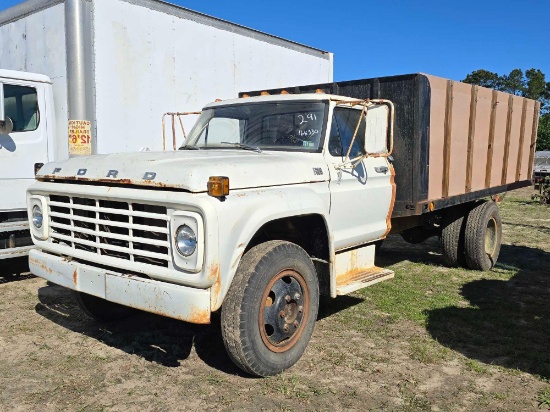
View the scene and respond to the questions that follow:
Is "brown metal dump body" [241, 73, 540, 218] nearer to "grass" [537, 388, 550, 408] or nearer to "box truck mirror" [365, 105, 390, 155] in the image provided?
"box truck mirror" [365, 105, 390, 155]

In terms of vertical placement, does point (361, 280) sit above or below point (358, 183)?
below

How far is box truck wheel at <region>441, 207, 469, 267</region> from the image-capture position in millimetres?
7133

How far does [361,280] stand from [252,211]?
1.58m

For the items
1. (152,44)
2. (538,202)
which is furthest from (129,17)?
(538,202)

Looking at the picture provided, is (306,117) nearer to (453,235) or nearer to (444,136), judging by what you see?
(444,136)

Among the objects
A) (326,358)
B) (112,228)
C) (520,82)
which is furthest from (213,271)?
(520,82)

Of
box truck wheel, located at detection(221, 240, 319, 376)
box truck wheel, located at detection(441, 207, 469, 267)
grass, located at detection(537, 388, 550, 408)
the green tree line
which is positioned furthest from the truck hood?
the green tree line

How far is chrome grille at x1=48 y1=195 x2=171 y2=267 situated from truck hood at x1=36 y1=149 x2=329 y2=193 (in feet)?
0.60

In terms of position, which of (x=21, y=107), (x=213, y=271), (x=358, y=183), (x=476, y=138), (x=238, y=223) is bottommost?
(x=213, y=271)

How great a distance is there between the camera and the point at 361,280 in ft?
15.3

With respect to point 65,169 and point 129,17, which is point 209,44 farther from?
point 65,169

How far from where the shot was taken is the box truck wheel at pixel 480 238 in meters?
6.95

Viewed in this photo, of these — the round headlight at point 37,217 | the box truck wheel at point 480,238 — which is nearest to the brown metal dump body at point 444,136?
the box truck wheel at point 480,238

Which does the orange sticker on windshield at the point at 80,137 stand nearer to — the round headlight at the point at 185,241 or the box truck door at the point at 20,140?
the box truck door at the point at 20,140
